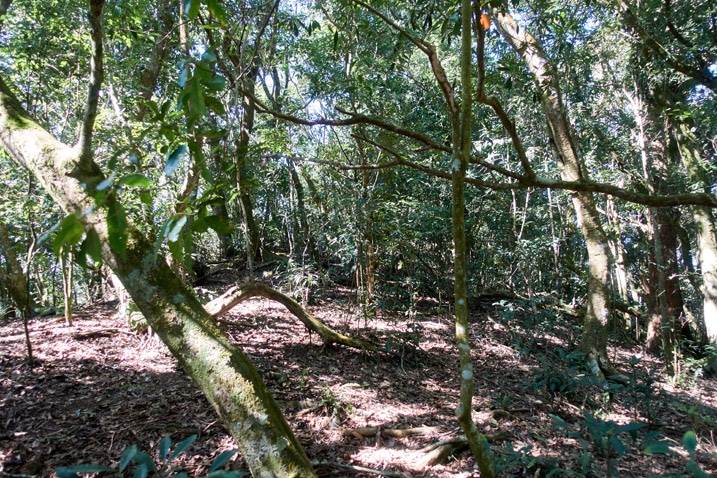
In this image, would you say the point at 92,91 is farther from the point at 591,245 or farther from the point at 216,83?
the point at 591,245

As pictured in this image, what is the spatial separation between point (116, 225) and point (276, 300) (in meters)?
4.24

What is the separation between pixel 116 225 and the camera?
1.20m

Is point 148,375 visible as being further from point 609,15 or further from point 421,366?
point 609,15

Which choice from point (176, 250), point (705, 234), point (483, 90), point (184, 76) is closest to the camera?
point (176, 250)

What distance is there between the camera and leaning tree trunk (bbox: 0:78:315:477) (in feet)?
5.99

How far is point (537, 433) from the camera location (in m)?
4.01

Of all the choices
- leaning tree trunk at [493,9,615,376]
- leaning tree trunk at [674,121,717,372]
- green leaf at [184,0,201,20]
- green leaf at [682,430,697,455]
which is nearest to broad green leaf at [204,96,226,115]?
green leaf at [184,0,201,20]

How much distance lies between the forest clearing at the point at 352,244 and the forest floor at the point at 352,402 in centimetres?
3

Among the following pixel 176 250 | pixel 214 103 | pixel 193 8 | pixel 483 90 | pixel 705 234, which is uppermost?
pixel 483 90

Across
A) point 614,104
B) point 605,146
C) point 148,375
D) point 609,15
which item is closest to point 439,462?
point 148,375

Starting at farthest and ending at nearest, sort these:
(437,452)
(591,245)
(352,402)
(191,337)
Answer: (591,245) < (352,402) < (437,452) < (191,337)


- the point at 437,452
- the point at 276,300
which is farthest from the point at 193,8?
the point at 276,300

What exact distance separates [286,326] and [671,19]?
728cm

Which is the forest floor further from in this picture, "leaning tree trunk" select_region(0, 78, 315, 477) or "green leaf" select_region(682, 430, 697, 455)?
"leaning tree trunk" select_region(0, 78, 315, 477)
